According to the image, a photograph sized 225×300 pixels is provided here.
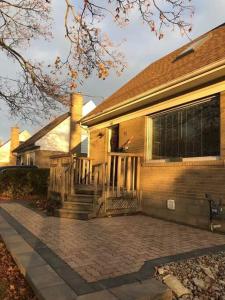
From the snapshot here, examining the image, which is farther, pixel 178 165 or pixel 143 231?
pixel 178 165

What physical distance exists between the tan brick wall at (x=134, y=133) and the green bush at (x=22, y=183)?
7.20 metres

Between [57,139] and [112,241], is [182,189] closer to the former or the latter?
[112,241]

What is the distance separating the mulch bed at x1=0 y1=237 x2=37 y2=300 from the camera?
4508mm

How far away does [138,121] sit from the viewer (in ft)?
→ 39.0

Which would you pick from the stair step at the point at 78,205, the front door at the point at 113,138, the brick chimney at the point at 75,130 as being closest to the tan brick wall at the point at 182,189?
the stair step at the point at 78,205

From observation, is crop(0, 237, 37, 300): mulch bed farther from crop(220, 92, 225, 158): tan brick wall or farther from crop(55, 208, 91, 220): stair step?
crop(220, 92, 225, 158): tan brick wall

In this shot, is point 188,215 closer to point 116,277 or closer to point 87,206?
point 87,206

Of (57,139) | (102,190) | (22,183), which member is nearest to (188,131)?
(102,190)

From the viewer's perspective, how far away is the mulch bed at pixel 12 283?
4.51m

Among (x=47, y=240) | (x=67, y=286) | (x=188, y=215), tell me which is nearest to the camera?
(x=67, y=286)

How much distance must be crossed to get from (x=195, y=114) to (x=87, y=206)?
413 centimetres

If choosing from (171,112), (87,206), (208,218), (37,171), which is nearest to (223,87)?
(171,112)

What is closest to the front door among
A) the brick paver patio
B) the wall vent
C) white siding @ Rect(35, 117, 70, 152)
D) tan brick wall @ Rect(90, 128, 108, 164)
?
tan brick wall @ Rect(90, 128, 108, 164)

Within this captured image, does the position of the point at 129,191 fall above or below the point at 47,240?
above
